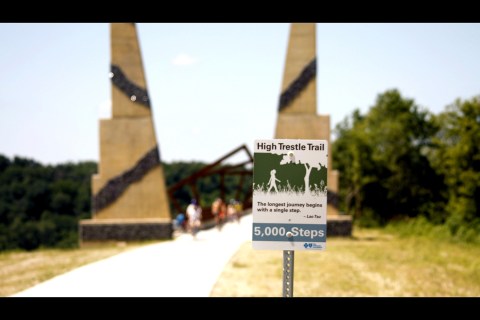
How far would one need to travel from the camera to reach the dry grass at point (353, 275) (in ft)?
32.5

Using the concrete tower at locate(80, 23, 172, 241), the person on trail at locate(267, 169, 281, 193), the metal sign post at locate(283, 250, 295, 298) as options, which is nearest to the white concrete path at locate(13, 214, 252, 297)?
the concrete tower at locate(80, 23, 172, 241)

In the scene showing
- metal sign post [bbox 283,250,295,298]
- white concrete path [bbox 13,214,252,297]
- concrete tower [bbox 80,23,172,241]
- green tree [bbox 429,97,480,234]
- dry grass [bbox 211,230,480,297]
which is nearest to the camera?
metal sign post [bbox 283,250,295,298]

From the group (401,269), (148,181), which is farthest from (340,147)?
(401,269)

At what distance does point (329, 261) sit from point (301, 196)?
10657 millimetres

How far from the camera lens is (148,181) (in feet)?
62.1

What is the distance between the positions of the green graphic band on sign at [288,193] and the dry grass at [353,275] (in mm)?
5322

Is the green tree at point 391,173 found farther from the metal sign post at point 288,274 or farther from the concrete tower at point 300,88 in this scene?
the metal sign post at point 288,274

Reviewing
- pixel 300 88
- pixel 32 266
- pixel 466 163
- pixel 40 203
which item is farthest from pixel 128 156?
Answer: pixel 40 203

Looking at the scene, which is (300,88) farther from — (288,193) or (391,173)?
(391,173)

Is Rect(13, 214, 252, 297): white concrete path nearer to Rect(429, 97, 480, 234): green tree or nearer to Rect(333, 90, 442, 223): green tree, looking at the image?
Rect(429, 97, 480, 234): green tree

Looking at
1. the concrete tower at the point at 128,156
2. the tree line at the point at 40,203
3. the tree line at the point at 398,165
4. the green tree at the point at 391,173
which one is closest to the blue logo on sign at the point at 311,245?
the concrete tower at the point at 128,156

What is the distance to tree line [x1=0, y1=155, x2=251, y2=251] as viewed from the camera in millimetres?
64125

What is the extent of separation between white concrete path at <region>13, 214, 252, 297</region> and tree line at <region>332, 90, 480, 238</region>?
94.0 feet

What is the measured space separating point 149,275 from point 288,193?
7480mm
